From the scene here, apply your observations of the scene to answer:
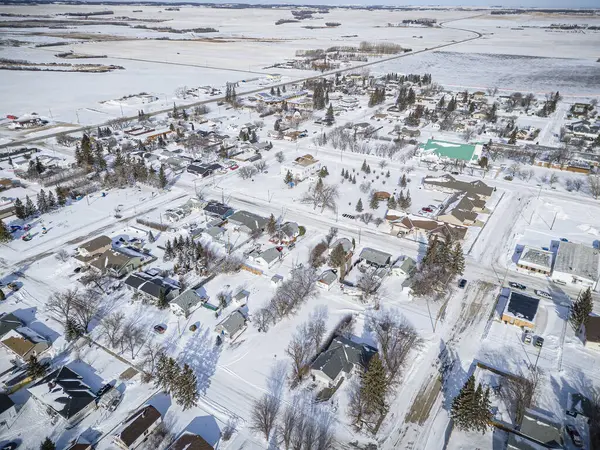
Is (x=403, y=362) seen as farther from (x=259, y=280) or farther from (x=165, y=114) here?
(x=165, y=114)

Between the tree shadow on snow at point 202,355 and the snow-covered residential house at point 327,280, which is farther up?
the snow-covered residential house at point 327,280

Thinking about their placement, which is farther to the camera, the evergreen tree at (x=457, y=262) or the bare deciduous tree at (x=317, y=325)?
the evergreen tree at (x=457, y=262)

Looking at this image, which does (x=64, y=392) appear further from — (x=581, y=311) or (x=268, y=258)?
(x=581, y=311)

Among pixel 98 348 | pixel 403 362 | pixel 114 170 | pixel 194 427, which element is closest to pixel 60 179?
pixel 114 170

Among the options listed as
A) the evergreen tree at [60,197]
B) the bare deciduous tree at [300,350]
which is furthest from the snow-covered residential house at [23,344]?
the evergreen tree at [60,197]

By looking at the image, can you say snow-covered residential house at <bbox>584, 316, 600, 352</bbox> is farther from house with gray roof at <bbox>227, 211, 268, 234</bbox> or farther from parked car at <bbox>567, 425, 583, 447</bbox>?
house with gray roof at <bbox>227, 211, 268, 234</bbox>

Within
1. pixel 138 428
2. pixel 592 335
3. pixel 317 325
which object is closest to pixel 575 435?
pixel 592 335

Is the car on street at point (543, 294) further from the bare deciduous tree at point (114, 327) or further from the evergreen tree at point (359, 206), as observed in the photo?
the bare deciduous tree at point (114, 327)
